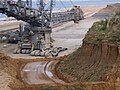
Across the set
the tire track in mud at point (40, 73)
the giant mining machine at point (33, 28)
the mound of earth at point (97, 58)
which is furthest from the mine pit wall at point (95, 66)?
the giant mining machine at point (33, 28)

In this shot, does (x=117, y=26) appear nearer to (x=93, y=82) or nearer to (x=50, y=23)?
(x=93, y=82)

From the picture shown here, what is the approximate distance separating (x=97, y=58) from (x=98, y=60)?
70 centimetres

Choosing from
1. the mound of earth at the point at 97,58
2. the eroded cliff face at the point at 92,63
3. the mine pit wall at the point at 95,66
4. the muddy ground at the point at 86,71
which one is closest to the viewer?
the muddy ground at the point at 86,71

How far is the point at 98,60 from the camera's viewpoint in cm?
5088

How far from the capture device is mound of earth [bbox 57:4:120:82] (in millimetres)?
46975

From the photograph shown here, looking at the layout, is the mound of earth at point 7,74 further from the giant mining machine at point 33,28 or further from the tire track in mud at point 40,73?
the giant mining machine at point 33,28

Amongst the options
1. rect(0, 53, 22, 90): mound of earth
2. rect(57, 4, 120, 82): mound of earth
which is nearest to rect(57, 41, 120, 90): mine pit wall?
rect(57, 4, 120, 82): mound of earth

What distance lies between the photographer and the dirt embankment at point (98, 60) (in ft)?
150

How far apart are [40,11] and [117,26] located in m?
33.0

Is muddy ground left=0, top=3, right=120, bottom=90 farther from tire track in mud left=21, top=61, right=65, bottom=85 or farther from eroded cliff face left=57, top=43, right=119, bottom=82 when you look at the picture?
tire track in mud left=21, top=61, right=65, bottom=85

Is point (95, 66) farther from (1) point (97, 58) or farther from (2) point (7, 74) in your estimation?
(2) point (7, 74)

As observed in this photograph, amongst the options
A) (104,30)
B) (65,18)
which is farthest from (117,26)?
(65,18)

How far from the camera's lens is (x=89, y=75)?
48.7m

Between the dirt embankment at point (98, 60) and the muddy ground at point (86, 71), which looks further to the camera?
the dirt embankment at point (98, 60)
